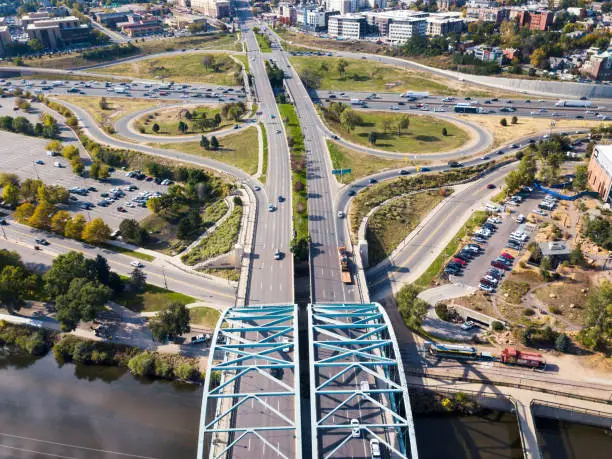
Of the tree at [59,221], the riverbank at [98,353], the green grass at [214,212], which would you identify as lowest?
the riverbank at [98,353]

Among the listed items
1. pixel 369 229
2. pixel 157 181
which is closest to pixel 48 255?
pixel 157 181

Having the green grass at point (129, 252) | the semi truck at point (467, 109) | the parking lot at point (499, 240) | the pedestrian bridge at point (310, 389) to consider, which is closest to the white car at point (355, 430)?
the pedestrian bridge at point (310, 389)

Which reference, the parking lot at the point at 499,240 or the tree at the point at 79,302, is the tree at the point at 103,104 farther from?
the parking lot at the point at 499,240

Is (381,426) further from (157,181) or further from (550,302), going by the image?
Result: (157,181)

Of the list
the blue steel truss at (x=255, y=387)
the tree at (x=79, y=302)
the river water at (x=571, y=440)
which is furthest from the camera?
the tree at (x=79, y=302)

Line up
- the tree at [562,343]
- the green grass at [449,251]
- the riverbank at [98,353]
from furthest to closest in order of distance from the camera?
the green grass at [449,251], the riverbank at [98,353], the tree at [562,343]

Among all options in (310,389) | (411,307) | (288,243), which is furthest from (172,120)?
(310,389)

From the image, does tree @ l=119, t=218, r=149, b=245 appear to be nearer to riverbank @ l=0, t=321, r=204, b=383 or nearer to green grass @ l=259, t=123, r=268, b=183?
riverbank @ l=0, t=321, r=204, b=383
